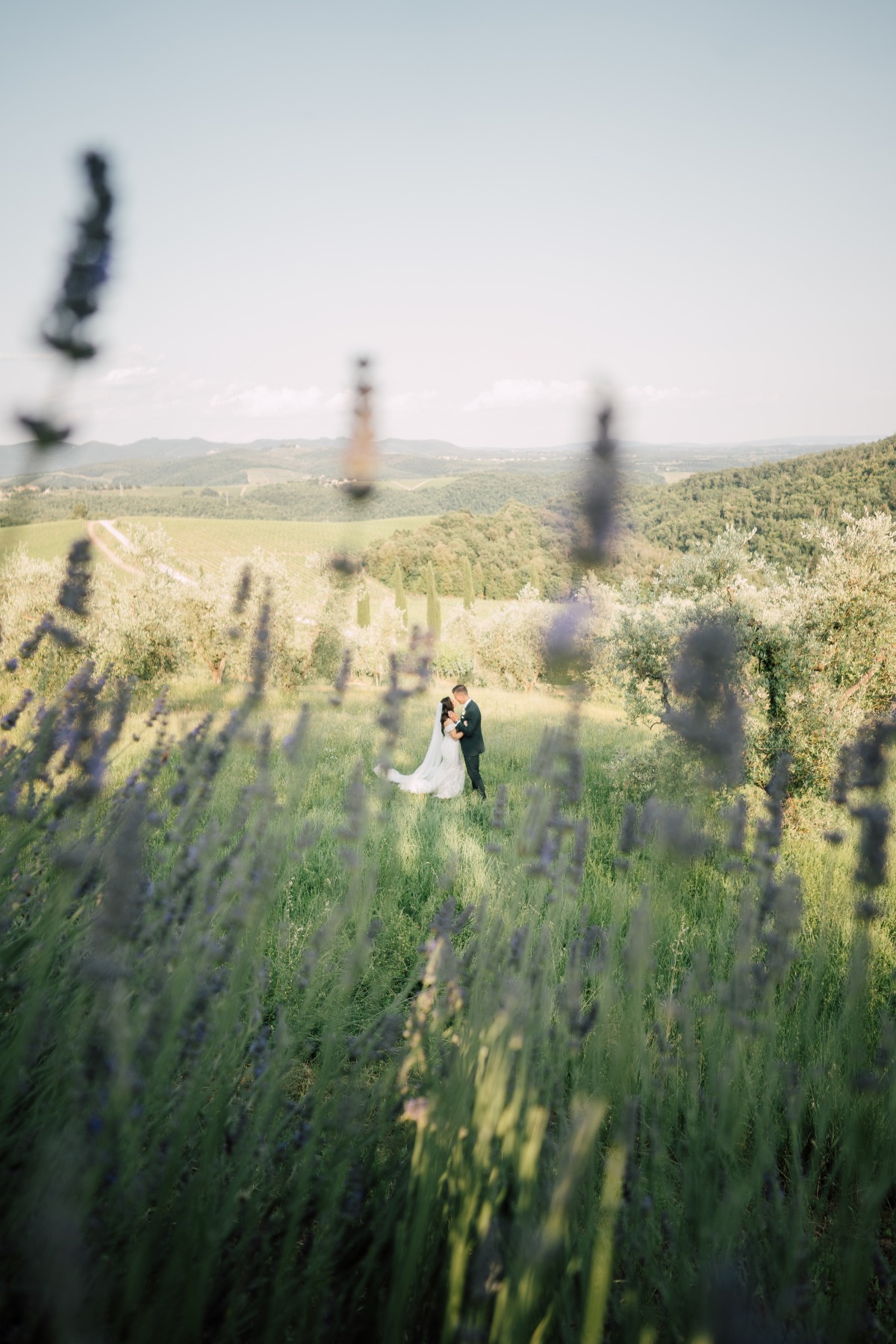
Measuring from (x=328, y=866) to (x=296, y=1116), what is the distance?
127 inches

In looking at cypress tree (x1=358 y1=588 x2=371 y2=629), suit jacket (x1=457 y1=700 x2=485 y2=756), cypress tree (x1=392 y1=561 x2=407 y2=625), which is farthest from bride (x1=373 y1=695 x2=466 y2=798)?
cypress tree (x1=358 y1=588 x2=371 y2=629)

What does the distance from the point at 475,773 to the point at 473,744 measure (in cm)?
38

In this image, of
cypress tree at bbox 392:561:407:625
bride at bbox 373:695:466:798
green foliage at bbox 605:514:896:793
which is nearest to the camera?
cypress tree at bbox 392:561:407:625

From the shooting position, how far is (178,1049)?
1.33m

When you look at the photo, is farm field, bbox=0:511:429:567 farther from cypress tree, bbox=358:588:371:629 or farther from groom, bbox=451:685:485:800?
cypress tree, bbox=358:588:371:629

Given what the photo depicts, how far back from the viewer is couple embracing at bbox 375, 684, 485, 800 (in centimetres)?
786

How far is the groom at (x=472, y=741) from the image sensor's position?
781 centimetres

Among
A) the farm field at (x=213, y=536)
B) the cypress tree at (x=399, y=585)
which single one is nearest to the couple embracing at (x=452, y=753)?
the cypress tree at (x=399, y=585)

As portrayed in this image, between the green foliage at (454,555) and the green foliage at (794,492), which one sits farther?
the green foliage at (454,555)

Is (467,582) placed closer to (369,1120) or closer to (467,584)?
(467,584)

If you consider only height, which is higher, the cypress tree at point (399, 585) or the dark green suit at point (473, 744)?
the cypress tree at point (399, 585)

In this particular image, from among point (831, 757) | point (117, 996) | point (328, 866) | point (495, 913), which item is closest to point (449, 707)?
point (328, 866)

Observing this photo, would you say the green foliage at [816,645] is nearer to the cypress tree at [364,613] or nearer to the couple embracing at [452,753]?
the couple embracing at [452,753]

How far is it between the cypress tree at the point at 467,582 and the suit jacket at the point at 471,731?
26814mm
